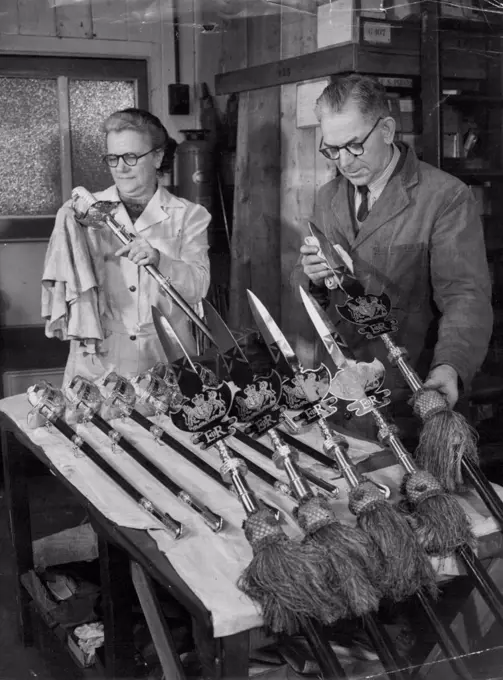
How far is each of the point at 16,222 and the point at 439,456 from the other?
0.80m

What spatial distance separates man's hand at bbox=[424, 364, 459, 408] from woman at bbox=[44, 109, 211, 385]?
1.40ft

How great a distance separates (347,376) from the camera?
124 centimetres

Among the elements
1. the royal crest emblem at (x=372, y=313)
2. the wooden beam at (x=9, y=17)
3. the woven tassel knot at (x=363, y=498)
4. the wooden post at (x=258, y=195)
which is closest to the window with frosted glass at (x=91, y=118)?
the wooden beam at (x=9, y=17)

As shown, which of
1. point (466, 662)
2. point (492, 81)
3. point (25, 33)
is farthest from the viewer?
point (492, 81)

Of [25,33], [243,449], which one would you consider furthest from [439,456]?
[25,33]

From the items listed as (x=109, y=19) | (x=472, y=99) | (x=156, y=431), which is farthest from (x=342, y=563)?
(x=472, y=99)

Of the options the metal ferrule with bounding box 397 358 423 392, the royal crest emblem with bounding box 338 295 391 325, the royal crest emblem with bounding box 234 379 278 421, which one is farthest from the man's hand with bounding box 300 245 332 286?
the royal crest emblem with bounding box 234 379 278 421

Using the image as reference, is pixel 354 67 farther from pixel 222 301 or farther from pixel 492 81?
pixel 222 301

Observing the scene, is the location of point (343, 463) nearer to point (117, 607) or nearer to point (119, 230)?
point (117, 607)

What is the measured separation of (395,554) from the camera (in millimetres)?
1012

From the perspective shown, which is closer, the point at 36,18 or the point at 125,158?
the point at 36,18

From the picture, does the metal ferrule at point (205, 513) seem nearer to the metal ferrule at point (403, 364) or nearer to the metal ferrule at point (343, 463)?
the metal ferrule at point (343, 463)

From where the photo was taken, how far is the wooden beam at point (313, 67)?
1561mm

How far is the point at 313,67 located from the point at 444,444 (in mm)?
817
